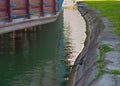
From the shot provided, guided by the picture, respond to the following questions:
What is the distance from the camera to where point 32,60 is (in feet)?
64.1

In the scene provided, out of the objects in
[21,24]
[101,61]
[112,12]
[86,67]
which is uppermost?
[101,61]

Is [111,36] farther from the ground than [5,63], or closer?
farther from the ground

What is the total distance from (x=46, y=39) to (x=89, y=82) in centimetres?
1825

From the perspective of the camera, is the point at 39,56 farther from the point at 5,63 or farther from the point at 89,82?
the point at 89,82

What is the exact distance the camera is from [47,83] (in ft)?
47.8

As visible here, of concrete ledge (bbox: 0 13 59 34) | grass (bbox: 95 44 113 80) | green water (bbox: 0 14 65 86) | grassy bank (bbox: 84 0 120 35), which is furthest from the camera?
grassy bank (bbox: 84 0 120 35)

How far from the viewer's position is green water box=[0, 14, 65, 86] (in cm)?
1523

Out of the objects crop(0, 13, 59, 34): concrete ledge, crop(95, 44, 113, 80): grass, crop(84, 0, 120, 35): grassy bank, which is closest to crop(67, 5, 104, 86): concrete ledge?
crop(95, 44, 113, 80): grass

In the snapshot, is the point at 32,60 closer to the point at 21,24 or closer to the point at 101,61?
the point at 21,24

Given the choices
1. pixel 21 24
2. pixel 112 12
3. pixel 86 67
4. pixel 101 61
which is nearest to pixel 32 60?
pixel 21 24

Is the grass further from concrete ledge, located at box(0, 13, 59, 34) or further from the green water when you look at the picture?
concrete ledge, located at box(0, 13, 59, 34)


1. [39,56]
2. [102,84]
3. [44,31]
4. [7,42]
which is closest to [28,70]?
[39,56]

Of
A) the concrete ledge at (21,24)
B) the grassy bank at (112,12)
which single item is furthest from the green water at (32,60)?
the grassy bank at (112,12)

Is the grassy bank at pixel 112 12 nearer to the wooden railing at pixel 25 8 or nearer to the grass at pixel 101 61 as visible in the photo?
the grass at pixel 101 61
